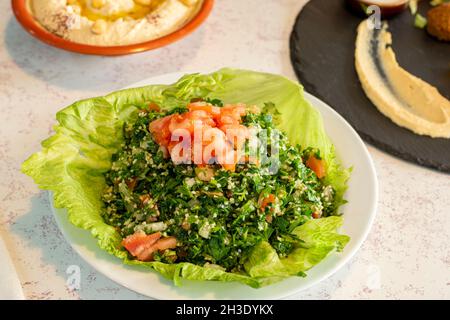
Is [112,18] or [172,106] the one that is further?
[112,18]

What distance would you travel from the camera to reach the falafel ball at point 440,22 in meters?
3.62

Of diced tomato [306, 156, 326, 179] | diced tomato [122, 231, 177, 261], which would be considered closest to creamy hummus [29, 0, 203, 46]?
diced tomato [306, 156, 326, 179]

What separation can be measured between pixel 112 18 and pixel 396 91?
174 cm

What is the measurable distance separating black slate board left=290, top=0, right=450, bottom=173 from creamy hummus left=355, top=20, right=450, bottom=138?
0.04 metres

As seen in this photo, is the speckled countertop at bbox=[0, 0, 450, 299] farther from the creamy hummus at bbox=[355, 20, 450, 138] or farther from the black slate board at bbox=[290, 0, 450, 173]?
the creamy hummus at bbox=[355, 20, 450, 138]

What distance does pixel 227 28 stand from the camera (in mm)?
3791

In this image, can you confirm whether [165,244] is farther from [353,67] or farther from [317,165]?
[353,67]

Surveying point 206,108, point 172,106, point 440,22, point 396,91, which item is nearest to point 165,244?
point 206,108

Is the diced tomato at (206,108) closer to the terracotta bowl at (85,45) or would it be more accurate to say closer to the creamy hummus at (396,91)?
the terracotta bowl at (85,45)

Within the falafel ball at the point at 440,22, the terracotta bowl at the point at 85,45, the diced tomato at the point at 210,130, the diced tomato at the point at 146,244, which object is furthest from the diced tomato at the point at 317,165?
the falafel ball at the point at 440,22

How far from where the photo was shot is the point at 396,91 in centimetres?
334

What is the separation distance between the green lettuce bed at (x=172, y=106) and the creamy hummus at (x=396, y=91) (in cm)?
77

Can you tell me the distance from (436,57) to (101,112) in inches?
86.4
